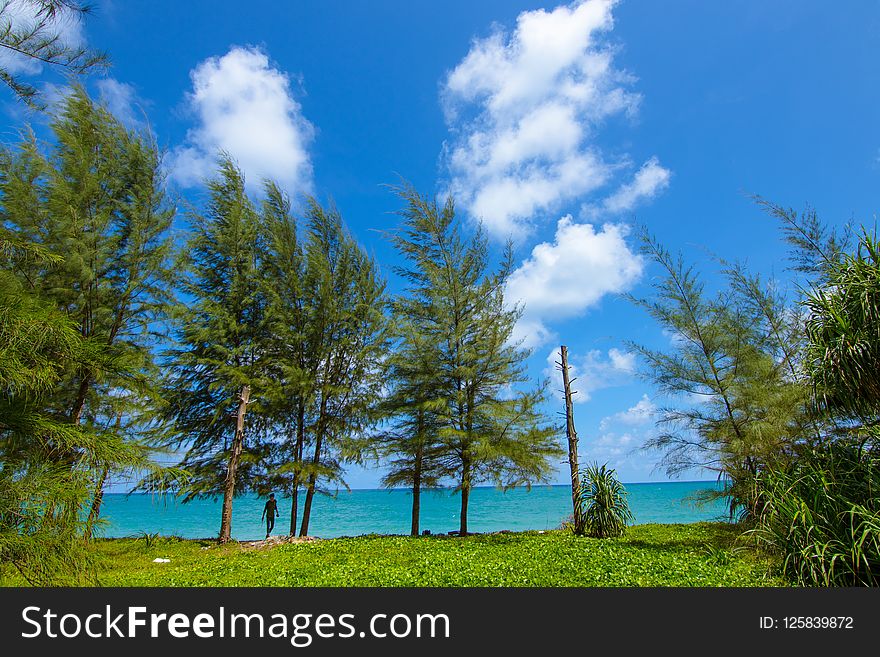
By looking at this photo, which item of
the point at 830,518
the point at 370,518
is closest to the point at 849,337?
the point at 830,518

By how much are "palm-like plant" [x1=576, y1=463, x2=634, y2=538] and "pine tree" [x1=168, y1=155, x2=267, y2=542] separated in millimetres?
10041

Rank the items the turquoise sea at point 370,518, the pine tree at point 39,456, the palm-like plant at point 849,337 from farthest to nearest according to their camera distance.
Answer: the turquoise sea at point 370,518
the palm-like plant at point 849,337
the pine tree at point 39,456

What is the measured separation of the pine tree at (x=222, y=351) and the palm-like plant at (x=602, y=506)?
10.0 meters

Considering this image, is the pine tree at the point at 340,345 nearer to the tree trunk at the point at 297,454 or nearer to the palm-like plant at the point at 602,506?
the tree trunk at the point at 297,454

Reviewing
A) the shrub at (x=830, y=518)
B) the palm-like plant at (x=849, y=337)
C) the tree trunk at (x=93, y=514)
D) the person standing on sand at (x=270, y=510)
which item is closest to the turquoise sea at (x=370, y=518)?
the tree trunk at (x=93, y=514)

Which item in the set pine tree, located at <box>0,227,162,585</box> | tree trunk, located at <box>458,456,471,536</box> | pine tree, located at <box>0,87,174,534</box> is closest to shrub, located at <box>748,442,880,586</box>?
tree trunk, located at <box>458,456,471,536</box>

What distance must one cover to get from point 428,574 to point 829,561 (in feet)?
17.5

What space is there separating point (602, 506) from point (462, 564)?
537 centimetres

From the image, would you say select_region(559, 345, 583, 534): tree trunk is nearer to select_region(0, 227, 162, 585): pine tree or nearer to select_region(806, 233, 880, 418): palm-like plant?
select_region(806, 233, 880, 418): palm-like plant

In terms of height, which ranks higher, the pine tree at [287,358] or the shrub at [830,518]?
the pine tree at [287,358]

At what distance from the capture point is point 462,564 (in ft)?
26.3

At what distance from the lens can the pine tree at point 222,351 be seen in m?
14.6

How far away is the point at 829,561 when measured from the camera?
559 cm

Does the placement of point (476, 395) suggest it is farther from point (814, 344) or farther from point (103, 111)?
point (103, 111)
